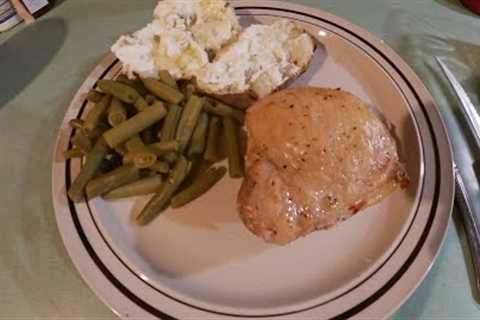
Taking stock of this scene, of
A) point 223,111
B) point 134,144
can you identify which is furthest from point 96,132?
point 223,111

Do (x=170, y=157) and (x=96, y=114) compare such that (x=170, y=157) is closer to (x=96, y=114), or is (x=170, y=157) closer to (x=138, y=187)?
(x=138, y=187)

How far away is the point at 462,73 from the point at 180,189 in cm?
110

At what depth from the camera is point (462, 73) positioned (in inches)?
69.2

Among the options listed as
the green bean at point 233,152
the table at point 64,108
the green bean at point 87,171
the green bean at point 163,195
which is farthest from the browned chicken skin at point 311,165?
the green bean at point 87,171

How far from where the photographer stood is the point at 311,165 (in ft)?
4.26

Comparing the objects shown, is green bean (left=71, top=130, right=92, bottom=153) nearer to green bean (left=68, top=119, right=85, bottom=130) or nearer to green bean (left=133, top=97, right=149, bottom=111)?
green bean (left=68, top=119, right=85, bottom=130)

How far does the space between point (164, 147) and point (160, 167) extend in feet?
0.20

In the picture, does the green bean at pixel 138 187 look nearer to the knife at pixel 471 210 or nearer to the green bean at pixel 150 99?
the green bean at pixel 150 99

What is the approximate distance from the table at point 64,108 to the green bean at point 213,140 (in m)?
0.52

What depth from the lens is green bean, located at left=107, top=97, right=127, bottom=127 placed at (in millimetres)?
1452

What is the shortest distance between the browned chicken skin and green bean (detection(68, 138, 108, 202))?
0.43m

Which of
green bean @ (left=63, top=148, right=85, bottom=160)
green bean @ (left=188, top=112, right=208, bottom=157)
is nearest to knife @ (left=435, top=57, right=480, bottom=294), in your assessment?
Answer: green bean @ (left=188, top=112, right=208, bottom=157)

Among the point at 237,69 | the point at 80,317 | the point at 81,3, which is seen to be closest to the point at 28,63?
the point at 81,3

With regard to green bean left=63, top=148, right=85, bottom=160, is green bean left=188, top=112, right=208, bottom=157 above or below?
below
